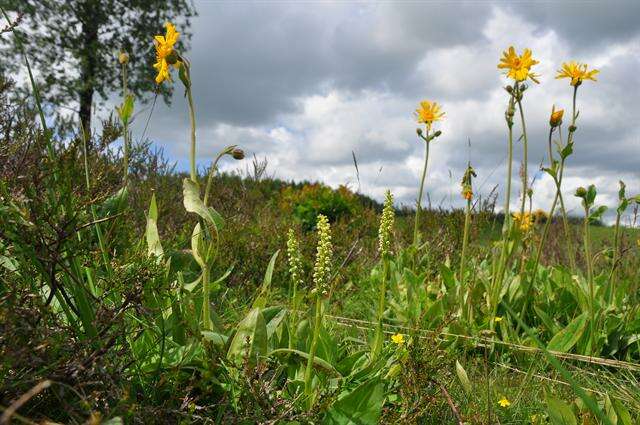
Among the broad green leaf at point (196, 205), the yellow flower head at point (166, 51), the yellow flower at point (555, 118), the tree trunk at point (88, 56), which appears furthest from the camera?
the tree trunk at point (88, 56)

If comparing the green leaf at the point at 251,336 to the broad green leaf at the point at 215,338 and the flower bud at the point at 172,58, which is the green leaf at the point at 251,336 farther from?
the flower bud at the point at 172,58

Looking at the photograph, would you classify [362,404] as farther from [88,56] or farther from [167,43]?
[88,56]

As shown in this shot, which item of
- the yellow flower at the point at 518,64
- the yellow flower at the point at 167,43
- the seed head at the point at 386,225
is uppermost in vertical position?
the yellow flower at the point at 518,64

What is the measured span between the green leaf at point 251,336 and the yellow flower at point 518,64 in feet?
5.67

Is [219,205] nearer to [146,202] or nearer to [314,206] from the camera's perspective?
[146,202]

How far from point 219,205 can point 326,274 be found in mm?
4280

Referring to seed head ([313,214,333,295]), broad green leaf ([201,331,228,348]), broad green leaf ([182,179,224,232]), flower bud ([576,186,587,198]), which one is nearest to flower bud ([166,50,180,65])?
broad green leaf ([182,179,224,232])

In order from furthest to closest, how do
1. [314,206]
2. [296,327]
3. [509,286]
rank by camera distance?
[314,206], [509,286], [296,327]

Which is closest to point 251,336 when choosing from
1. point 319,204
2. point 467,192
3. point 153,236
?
point 153,236

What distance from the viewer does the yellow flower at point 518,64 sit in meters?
2.49

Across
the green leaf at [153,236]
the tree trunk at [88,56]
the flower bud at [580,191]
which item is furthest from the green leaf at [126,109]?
the tree trunk at [88,56]

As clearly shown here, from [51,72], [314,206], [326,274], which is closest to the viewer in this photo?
[326,274]

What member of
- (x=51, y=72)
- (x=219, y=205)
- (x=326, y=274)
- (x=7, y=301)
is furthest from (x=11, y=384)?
(x=51, y=72)

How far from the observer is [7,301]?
1.14 meters
